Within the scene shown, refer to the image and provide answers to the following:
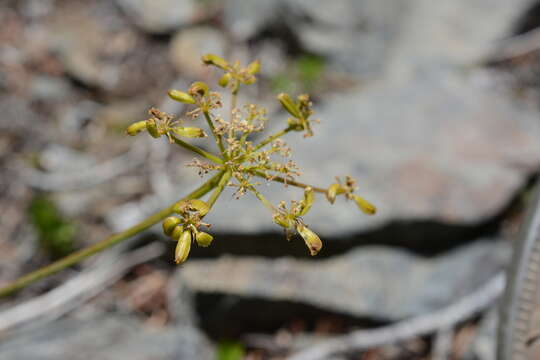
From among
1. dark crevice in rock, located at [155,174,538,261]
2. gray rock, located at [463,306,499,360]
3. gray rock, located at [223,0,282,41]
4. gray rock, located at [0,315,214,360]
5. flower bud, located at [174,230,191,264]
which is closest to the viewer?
flower bud, located at [174,230,191,264]

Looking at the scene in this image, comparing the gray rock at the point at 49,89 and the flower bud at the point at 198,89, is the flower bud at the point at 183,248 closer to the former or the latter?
the flower bud at the point at 198,89

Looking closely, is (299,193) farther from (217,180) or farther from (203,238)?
(203,238)

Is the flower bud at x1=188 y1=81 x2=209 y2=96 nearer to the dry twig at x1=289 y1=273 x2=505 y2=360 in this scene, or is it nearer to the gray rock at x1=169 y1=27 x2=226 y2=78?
the dry twig at x1=289 y1=273 x2=505 y2=360

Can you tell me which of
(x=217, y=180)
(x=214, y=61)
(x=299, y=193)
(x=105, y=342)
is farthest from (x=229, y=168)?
(x=105, y=342)

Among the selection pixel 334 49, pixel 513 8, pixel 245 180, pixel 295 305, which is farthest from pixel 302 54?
pixel 245 180

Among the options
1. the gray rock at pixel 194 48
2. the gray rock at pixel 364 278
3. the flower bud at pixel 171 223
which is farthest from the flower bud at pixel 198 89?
the gray rock at pixel 194 48

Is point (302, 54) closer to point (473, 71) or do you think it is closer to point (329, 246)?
point (473, 71)

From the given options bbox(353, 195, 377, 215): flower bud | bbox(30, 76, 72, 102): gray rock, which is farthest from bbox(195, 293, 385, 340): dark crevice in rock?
bbox(30, 76, 72, 102): gray rock
